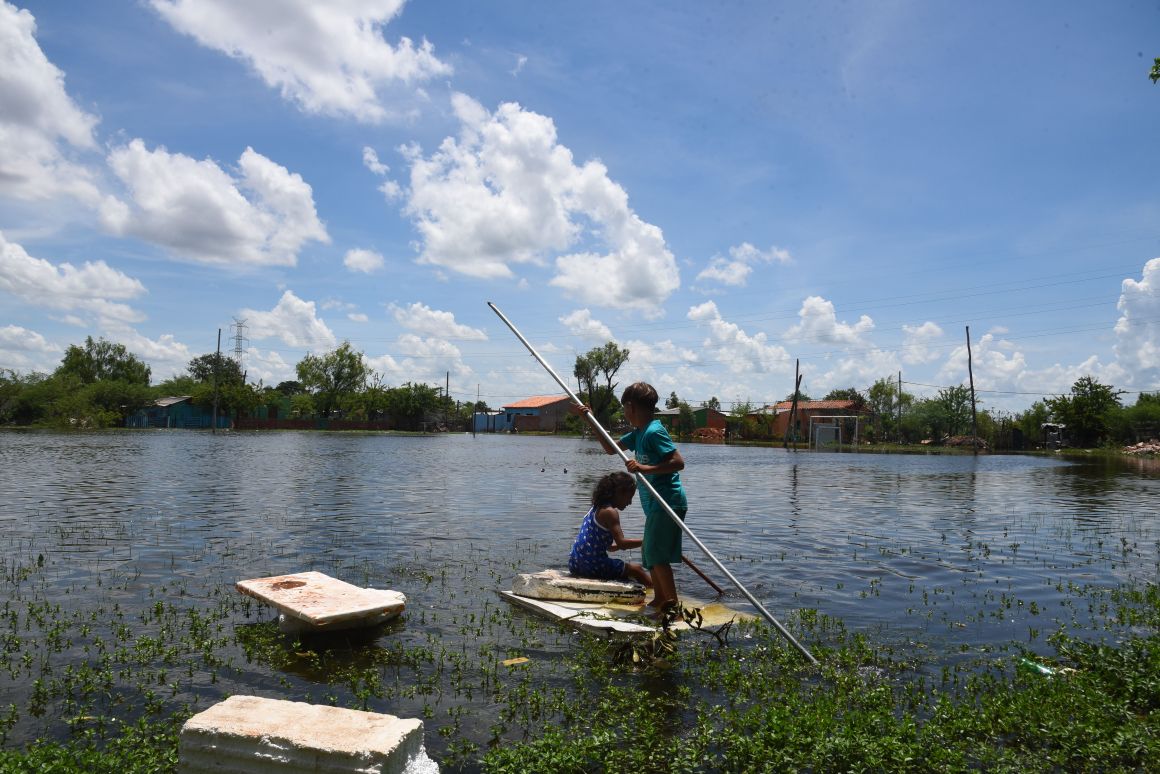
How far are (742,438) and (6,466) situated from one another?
2682 inches

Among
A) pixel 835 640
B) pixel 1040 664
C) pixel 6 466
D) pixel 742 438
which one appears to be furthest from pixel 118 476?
pixel 742 438

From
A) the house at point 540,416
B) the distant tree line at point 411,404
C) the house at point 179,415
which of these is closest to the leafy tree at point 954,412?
the distant tree line at point 411,404

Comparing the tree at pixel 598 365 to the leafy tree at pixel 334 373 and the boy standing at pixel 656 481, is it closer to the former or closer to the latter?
the leafy tree at pixel 334 373

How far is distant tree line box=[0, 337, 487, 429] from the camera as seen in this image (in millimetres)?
77875

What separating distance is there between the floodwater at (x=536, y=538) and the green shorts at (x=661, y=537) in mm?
1195

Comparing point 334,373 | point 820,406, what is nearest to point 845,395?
point 820,406

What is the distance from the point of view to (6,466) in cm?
2653

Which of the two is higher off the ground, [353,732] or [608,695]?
[353,732]

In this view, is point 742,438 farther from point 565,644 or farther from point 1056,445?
point 565,644

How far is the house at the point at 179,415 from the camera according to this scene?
87.5 meters

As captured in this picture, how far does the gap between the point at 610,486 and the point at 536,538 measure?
232 inches

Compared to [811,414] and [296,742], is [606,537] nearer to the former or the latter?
[296,742]

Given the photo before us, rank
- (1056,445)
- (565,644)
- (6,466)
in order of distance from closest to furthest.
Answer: (565,644)
(6,466)
(1056,445)

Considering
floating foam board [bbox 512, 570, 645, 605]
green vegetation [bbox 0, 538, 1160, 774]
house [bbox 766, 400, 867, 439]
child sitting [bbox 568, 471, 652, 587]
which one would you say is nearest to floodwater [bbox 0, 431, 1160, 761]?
green vegetation [bbox 0, 538, 1160, 774]
